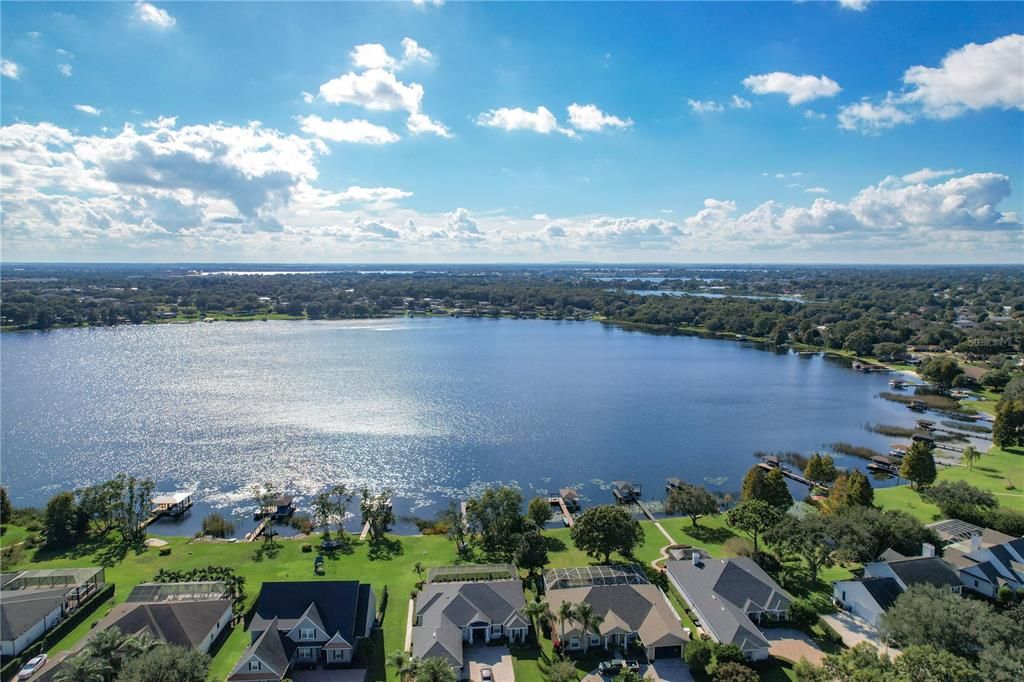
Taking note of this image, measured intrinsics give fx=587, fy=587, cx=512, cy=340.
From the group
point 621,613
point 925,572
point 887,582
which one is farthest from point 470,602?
point 925,572

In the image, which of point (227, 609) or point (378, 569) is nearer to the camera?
point (227, 609)

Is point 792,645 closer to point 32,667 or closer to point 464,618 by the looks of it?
point 464,618

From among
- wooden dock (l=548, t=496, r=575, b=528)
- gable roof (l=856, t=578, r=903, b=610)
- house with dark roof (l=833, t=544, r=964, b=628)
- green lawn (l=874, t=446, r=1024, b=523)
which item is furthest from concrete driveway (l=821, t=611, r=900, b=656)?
wooden dock (l=548, t=496, r=575, b=528)

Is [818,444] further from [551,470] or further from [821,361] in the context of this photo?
[821,361]

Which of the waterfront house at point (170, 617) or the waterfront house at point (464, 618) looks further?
the waterfront house at point (170, 617)

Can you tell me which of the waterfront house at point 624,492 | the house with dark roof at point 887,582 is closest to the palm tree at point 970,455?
the house with dark roof at point 887,582

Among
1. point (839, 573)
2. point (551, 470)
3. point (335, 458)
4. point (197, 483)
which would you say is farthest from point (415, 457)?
point (839, 573)

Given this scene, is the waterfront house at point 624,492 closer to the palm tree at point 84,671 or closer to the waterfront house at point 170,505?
the waterfront house at point 170,505
